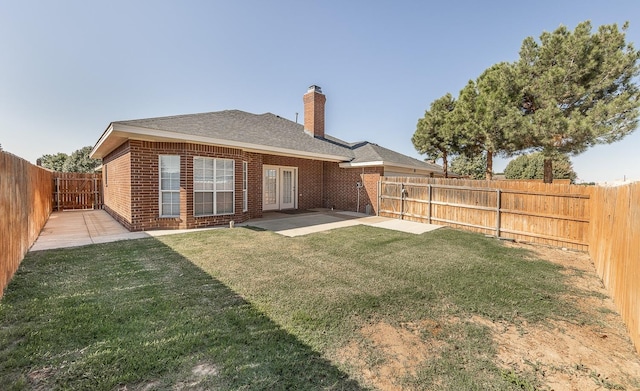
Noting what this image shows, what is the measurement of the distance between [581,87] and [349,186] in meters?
10.5

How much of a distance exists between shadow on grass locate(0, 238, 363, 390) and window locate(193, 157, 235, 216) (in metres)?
4.77

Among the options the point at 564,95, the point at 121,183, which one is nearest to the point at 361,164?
the point at 564,95

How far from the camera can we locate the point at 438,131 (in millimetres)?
17391

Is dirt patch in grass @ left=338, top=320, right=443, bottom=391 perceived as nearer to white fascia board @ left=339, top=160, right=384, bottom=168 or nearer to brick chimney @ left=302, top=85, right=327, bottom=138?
white fascia board @ left=339, top=160, right=384, bottom=168

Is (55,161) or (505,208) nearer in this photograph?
(505,208)

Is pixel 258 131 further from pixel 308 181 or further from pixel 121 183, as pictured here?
pixel 121 183

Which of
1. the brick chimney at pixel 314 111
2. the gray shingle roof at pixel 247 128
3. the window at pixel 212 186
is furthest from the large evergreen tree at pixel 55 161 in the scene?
the window at pixel 212 186

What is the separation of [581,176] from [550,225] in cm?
4341

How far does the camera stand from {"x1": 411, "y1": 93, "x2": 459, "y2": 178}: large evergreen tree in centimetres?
1662

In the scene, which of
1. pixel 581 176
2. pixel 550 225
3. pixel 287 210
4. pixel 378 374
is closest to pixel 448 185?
pixel 550 225

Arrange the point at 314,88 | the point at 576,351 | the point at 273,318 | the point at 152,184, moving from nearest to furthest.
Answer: the point at 576,351, the point at 273,318, the point at 152,184, the point at 314,88

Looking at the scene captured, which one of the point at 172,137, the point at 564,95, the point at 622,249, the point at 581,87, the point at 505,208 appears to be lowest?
the point at 622,249

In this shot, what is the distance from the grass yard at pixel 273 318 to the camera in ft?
7.38

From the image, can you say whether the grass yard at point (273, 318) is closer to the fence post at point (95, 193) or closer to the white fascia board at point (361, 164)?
the white fascia board at point (361, 164)
